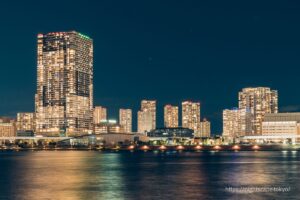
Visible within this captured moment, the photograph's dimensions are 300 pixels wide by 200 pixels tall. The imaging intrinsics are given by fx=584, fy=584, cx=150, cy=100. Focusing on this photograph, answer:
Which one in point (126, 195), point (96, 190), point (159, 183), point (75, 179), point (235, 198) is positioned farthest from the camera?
point (75, 179)

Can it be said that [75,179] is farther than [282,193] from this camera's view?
Yes

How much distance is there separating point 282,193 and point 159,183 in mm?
18967

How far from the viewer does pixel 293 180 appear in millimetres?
78125

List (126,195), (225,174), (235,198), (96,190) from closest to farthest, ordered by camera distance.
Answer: (235,198) → (126,195) → (96,190) → (225,174)

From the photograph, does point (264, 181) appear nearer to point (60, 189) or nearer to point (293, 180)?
point (293, 180)

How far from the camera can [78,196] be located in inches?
2394

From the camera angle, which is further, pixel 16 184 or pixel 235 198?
pixel 16 184

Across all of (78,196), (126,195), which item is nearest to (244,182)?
(126,195)

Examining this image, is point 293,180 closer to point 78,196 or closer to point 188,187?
point 188,187

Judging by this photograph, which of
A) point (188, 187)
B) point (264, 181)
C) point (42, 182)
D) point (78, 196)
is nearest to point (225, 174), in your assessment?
point (264, 181)

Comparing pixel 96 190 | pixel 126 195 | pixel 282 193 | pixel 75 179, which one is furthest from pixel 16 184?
pixel 282 193

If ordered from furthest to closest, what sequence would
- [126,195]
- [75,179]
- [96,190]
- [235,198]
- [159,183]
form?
[75,179], [159,183], [96,190], [126,195], [235,198]

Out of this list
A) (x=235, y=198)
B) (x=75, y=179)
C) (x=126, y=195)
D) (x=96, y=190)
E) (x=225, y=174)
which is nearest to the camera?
(x=235, y=198)

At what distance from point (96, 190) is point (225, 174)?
3090 cm
